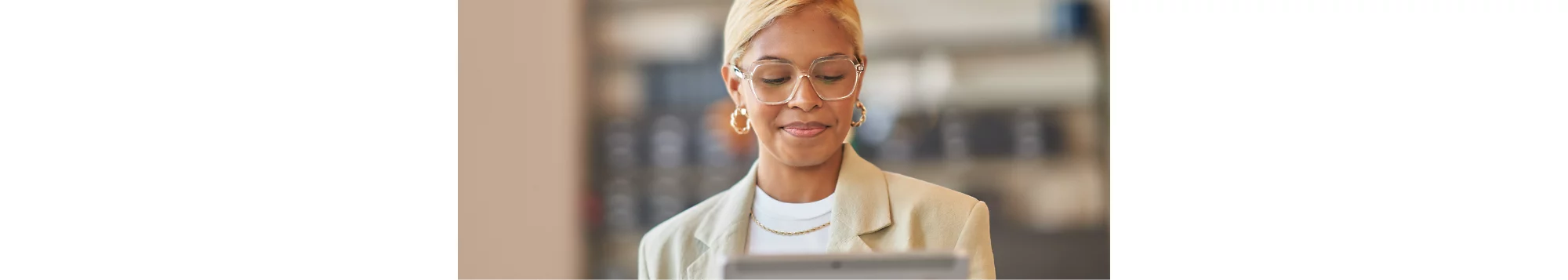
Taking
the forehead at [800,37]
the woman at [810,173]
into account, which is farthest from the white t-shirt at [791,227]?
the forehead at [800,37]

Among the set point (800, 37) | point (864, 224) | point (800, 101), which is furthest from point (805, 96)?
point (864, 224)

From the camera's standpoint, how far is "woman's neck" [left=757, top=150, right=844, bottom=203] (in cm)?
282

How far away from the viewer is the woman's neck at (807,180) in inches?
111

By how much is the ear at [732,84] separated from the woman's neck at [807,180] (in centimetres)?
18

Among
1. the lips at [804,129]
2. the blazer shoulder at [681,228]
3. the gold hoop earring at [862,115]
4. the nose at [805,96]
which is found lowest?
the blazer shoulder at [681,228]

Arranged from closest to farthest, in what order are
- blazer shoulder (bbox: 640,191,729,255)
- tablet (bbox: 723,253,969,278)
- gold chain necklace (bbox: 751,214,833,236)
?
tablet (bbox: 723,253,969,278), gold chain necklace (bbox: 751,214,833,236), blazer shoulder (bbox: 640,191,729,255)

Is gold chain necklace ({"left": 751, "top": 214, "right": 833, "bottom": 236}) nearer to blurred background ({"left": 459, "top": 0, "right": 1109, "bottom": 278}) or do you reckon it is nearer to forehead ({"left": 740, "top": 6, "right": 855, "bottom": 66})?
blurred background ({"left": 459, "top": 0, "right": 1109, "bottom": 278})

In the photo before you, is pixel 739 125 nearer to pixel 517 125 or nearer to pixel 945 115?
pixel 945 115

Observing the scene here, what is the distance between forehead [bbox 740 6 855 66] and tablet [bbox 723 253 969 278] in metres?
0.92

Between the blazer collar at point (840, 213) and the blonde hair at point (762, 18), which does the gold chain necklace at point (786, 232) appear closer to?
the blazer collar at point (840, 213)

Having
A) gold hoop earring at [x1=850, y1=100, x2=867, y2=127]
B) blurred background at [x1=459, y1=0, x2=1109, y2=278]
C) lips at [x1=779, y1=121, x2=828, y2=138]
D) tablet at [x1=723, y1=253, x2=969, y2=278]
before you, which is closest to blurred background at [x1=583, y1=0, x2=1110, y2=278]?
blurred background at [x1=459, y1=0, x2=1109, y2=278]

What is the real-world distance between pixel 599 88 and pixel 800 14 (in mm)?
768

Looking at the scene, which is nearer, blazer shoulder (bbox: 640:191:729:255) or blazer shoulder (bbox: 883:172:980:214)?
blazer shoulder (bbox: 883:172:980:214)
